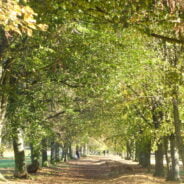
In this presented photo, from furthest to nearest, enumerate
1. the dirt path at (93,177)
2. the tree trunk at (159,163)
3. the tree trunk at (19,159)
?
the tree trunk at (159,163) → the tree trunk at (19,159) → the dirt path at (93,177)

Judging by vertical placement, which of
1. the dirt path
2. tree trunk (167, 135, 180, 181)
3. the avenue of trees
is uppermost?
the avenue of trees

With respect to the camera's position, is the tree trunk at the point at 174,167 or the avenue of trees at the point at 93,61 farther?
the tree trunk at the point at 174,167

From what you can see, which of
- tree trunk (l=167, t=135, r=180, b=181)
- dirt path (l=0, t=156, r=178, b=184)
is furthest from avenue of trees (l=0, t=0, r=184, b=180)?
dirt path (l=0, t=156, r=178, b=184)

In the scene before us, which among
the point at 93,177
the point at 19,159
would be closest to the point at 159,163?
the point at 93,177

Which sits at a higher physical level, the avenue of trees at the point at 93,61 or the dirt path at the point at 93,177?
the avenue of trees at the point at 93,61

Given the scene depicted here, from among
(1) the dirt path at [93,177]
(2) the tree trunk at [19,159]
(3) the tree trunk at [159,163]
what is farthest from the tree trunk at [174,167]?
(2) the tree trunk at [19,159]

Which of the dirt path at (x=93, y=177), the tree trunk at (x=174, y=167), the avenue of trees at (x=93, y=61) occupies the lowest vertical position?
the dirt path at (x=93, y=177)

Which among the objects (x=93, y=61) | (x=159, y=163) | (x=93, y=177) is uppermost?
(x=93, y=61)

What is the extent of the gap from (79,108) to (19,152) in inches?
361

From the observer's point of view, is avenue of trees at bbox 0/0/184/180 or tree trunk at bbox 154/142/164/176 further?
tree trunk at bbox 154/142/164/176

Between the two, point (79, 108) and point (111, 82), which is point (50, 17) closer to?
point (111, 82)

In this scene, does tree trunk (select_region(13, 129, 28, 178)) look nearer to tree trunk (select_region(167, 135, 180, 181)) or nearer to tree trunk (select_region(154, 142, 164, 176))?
tree trunk (select_region(154, 142, 164, 176))

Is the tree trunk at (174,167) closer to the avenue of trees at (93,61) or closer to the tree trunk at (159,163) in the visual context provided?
the avenue of trees at (93,61)

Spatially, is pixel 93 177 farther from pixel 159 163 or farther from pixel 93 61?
pixel 93 61
